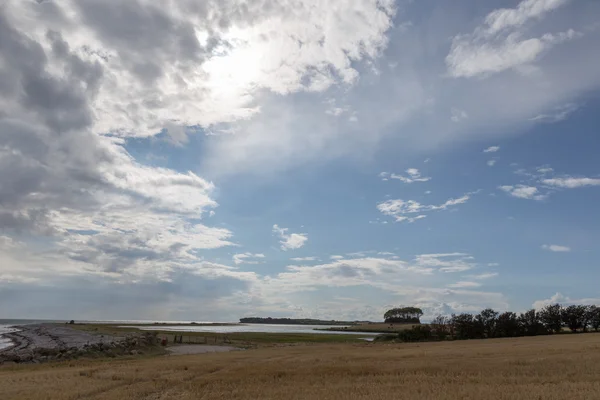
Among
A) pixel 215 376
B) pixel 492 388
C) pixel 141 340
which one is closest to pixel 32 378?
pixel 215 376

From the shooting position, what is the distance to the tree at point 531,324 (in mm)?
95375

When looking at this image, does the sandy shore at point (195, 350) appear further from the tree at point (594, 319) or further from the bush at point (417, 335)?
the tree at point (594, 319)

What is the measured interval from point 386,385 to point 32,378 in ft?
81.6

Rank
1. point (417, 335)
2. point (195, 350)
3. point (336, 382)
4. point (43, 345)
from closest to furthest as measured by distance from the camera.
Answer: point (336, 382) → point (195, 350) → point (43, 345) → point (417, 335)

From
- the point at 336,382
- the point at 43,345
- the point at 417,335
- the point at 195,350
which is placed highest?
the point at 417,335

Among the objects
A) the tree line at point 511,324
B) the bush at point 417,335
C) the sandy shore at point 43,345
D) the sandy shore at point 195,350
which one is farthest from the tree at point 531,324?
the sandy shore at point 43,345

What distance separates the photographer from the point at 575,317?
9931 centimetres

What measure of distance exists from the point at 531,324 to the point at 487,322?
894 cm

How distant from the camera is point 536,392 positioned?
21188mm

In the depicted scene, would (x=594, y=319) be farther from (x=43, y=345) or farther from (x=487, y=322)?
(x=43, y=345)

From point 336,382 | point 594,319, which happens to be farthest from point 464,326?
point 336,382

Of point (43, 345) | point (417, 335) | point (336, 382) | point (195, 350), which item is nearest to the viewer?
point (336, 382)

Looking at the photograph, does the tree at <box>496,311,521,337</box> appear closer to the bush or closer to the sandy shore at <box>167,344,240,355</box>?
the bush

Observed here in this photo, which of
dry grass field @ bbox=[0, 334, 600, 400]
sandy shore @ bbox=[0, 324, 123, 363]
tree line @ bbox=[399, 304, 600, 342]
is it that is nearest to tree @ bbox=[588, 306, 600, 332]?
tree line @ bbox=[399, 304, 600, 342]
